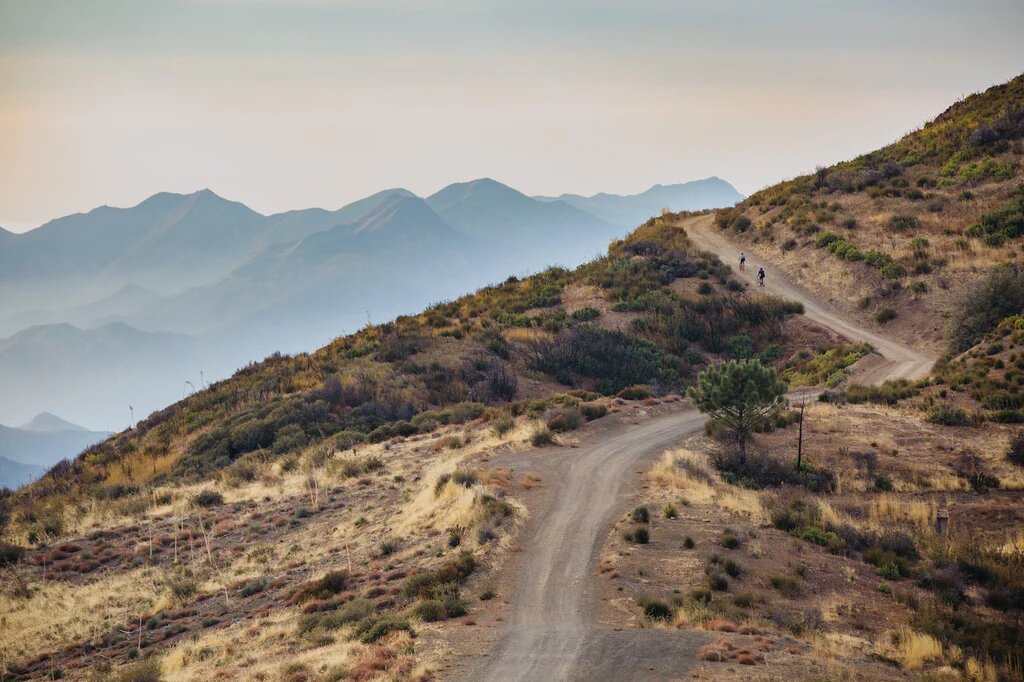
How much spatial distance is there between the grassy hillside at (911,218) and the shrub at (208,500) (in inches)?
1306

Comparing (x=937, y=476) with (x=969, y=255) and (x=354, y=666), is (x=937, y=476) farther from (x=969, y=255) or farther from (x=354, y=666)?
(x=969, y=255)

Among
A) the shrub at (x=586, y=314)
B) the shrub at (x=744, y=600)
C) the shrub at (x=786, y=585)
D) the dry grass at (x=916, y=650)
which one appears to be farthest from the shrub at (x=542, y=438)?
the shrub at (x=586, y=314)

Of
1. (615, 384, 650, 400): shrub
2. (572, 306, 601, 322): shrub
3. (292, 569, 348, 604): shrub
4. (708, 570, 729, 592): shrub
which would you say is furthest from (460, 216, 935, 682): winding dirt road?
(572, 306, 601, 322): shrub

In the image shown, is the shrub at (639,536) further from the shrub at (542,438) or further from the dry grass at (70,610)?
the dry grass at (70,610)

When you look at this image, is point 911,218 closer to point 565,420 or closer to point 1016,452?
point 1016,452

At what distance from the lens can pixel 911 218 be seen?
49656mm

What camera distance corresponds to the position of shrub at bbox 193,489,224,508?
83.0 feet

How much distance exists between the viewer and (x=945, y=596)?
14.1 meters

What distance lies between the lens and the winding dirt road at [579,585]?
36.3 ft

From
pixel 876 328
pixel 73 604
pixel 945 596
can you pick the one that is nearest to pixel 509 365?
pixel 876 328

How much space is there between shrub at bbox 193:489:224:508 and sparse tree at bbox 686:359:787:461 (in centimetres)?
1709

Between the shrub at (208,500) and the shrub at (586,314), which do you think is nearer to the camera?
the shrub at (208,500)

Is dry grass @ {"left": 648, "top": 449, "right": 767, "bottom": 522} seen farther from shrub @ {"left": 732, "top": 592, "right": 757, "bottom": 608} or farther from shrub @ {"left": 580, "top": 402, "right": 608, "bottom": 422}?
shrub @ {"left": 580, "top": 402, "right": 608, "bottom": 422}

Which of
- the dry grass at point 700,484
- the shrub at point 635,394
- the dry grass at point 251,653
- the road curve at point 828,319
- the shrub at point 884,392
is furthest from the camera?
the road curve at point 828,319
